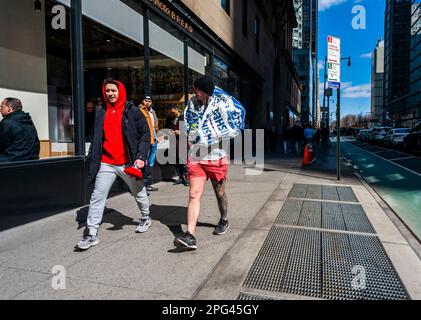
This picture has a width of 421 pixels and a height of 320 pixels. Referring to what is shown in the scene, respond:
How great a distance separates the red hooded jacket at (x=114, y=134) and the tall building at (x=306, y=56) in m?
53.6

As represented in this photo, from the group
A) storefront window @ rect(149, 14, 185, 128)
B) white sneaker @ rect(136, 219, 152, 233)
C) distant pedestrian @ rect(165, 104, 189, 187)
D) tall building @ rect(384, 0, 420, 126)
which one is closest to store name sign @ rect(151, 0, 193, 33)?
storefront window @ rect(149, 14, 185, 128)

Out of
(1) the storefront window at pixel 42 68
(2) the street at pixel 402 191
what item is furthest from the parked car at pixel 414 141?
(1) the storefront window at pixel 42 68

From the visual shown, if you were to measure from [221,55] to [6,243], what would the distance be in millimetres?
12460

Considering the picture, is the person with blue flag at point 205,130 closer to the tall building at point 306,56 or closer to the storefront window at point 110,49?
the storefront window at point 110,49

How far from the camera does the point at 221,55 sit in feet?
49.4

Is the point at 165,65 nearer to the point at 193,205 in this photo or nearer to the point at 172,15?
the point at 172,15

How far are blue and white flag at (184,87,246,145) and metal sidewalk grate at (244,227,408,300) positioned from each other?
1.42 m

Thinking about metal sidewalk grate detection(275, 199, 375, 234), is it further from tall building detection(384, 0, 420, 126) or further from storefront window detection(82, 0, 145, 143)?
tall building detection(384, 0, 420, 126)

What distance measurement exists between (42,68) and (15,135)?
2609 mm

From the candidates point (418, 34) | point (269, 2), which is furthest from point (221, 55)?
point (418, 34)

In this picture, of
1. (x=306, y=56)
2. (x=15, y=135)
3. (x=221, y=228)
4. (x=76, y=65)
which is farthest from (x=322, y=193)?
(x=306, y=56)

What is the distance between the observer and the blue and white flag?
13.3ft

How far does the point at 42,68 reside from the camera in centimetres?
712

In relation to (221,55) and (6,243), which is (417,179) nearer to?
(221,55)
